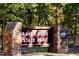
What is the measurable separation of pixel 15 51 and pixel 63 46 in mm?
993

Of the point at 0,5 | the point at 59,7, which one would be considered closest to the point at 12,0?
the point at 0,5

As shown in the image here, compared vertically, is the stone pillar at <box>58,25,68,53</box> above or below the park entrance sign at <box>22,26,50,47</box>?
below

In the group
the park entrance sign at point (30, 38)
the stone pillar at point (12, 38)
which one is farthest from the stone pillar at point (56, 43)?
the stone pillar at point (12, 38)

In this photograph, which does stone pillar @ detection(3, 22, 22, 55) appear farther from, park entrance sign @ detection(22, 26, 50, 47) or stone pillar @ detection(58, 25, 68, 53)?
stone pillar @ detection(58, 25, 68, 53)

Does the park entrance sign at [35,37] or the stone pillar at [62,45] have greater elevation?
the park entrance sign at [35,37]

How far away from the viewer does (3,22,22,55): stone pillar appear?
37.1 feet

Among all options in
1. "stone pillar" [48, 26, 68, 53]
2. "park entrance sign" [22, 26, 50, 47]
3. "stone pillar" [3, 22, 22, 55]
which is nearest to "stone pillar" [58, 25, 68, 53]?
"stone pillar" [48, 26, 68, 53]

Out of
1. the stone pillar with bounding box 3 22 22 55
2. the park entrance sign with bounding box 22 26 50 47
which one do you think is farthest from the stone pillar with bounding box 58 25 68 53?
the stone pillar with bounding box 3 22 22 55

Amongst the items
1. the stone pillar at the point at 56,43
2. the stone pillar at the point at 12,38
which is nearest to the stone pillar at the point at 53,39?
the stone pillar at the point at 56,43

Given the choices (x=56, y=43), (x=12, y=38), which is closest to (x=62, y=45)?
(x=56, y=43)

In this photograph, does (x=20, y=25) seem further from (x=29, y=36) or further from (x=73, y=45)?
(x=73, y=45)

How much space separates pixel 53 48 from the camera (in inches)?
446

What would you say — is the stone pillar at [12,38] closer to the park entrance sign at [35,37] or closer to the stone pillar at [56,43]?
the park entrance sign at [35,37]

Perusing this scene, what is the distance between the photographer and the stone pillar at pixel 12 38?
11.3m
